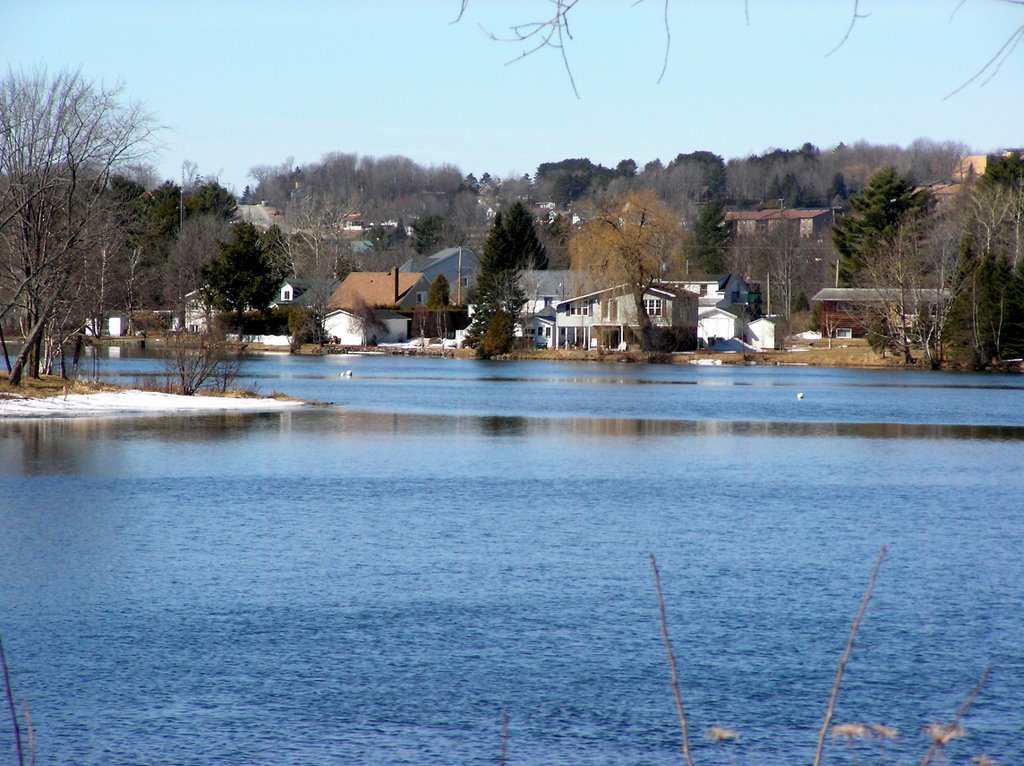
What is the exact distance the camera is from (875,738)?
9445mm

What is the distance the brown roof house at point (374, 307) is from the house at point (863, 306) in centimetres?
3361

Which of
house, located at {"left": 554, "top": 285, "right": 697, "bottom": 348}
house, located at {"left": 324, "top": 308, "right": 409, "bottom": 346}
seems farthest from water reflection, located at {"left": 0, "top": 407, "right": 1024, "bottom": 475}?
house, located at {"left": 324, "top": 308, "right": 409, "bottom": 346}

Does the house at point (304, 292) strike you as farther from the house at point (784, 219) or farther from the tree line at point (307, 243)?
the house at point (784, 219)

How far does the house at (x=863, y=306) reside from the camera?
76.3 meters

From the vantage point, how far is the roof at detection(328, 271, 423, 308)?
107m

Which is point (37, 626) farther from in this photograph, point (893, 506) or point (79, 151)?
point (79, 151)

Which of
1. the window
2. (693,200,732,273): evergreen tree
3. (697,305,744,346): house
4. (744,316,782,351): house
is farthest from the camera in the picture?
(693,200,732,273): evergreen tree

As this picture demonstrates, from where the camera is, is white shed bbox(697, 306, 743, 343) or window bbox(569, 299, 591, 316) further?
white shed bbox(697, 306, 743, 343)

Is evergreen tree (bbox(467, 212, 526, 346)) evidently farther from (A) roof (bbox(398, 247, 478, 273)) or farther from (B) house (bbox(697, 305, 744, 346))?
(A) roof (bbox(398, 247, 478, 273))

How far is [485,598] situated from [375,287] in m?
96.9

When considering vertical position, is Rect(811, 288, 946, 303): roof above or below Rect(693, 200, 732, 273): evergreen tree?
below

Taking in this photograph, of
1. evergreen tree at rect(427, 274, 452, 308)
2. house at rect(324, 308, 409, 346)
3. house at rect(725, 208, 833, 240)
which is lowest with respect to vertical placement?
house at rect(324, 308, 409, 346)

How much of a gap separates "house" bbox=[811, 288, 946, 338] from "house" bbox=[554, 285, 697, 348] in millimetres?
10617

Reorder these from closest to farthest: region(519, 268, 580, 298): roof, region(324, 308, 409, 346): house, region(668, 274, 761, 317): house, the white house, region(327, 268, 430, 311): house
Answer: region(668, 274, 761, 317): house → the white house → region(324, 308, 409, 346): house → region(519, 268, 580, 298): roof → region(327, 268, 430, 311): house
